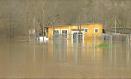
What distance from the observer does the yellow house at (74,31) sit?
40.6m

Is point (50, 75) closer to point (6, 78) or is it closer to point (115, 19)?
point (6, 78)

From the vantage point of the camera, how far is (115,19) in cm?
4847

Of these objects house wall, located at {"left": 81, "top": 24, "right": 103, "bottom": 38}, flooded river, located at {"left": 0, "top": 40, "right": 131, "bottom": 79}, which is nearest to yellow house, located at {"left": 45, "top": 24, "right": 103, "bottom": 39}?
house wall, located at {"left": 81, "top": 24, "right": 103, "bottom": 38}

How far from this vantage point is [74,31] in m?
41.2

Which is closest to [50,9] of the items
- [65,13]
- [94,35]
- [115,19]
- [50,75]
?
[65,13]

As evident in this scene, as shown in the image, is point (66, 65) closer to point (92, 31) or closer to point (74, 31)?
point (92, 31)

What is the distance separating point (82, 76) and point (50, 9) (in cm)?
4548

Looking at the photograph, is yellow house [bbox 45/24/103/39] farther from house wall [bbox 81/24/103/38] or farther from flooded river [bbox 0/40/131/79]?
flooded river [bbox 0/40/131/79]

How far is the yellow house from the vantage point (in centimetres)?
4062

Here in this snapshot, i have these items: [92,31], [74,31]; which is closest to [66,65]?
[92,31]

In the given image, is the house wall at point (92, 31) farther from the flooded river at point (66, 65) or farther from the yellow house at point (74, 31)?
the flooded river at point (66, 65)

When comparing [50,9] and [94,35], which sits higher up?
[50,9]

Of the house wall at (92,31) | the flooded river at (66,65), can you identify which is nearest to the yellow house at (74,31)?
the house wall at (92,31)

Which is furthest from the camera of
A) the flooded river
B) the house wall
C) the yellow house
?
the house wall
